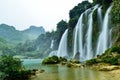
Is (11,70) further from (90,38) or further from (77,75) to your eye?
(90,38)

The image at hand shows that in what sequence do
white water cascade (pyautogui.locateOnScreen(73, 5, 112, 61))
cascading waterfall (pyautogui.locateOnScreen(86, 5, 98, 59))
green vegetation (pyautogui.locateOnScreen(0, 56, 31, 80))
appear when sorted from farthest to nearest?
cascading waterfall (pyautogui.locateOnScreen(86, 5, 98, 59)) < white water cascade (pyautogui.locateOnScreen(73, 5, 112, 61)) < green vegetation (pyautogui.locateOnScreen(0, 56, 31, 80))

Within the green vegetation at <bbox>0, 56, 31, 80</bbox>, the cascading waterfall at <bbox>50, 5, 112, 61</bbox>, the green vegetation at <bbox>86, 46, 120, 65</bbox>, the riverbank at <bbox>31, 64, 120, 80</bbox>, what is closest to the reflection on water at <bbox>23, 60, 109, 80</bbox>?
the riverbank at <bbox>31, 64, 120, 80</bbox>

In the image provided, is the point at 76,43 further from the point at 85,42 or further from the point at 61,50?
the point at 61,50

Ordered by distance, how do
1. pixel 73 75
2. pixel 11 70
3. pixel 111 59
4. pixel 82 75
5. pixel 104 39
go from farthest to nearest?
pixel 104 39 → pixel 111 59 → pixel 73 75 → pixel 82 75 → pixel 11 70

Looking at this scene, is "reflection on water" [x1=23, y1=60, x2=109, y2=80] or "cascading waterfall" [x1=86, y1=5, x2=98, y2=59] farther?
"cascading waterfall" [x1=86, y1=5, x2=98, y2=59]

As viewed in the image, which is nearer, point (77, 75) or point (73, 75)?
point (77, 75)

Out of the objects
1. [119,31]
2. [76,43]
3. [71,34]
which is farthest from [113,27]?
[71,34]

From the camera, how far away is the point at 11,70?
2097 centimetres

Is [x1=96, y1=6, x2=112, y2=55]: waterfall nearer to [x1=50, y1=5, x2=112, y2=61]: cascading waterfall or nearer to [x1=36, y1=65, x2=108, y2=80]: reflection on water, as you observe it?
[x1=50, y1=5, x2=112, y2=61]: cascading waterfall

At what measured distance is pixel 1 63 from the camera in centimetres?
2139

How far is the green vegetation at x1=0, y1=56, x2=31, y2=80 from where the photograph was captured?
21.0 m

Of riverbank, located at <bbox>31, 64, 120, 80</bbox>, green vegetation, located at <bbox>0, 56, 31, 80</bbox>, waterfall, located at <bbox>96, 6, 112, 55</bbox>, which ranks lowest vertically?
riverbank, located at <bbox>31, 64, 120, 80</bbox>

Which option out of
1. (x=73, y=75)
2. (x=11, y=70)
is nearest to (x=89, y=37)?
(x=73, y=75)

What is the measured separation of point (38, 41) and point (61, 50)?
11408 centimetres
